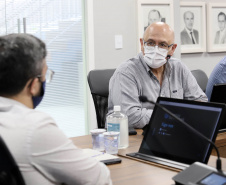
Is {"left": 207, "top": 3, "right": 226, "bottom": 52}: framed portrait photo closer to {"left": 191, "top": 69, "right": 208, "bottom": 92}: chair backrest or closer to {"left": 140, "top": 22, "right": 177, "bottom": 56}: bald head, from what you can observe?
{"left": 191, "top": 69, "right": 208, "bottom": 92}: chair backrest

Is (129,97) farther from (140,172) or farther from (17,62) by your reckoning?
(17,62)

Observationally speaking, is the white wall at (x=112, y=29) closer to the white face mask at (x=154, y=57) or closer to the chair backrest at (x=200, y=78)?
the chair backrest at (x=200, y=78)

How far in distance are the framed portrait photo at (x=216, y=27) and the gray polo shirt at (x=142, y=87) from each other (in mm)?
1985

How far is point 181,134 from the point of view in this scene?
1588 mm

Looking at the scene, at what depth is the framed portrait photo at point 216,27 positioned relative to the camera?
15.0 ft

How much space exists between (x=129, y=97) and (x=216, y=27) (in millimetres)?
2671

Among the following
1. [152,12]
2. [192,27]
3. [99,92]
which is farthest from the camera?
[192,27]

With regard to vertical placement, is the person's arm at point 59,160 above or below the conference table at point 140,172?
above

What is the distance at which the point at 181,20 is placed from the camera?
14.3ft

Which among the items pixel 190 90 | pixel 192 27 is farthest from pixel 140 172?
pixel 192 27

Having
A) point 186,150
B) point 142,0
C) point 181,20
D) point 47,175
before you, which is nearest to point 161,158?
point 186,150

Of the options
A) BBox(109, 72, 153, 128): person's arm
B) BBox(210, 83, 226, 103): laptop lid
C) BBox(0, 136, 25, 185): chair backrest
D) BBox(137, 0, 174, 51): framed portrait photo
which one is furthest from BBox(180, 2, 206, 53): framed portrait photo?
BBox(0, 136, 25, 185): chair backrest

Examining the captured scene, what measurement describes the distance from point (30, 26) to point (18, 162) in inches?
104

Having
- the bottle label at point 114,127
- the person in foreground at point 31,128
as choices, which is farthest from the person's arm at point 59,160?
the bottle label at point 114,127
